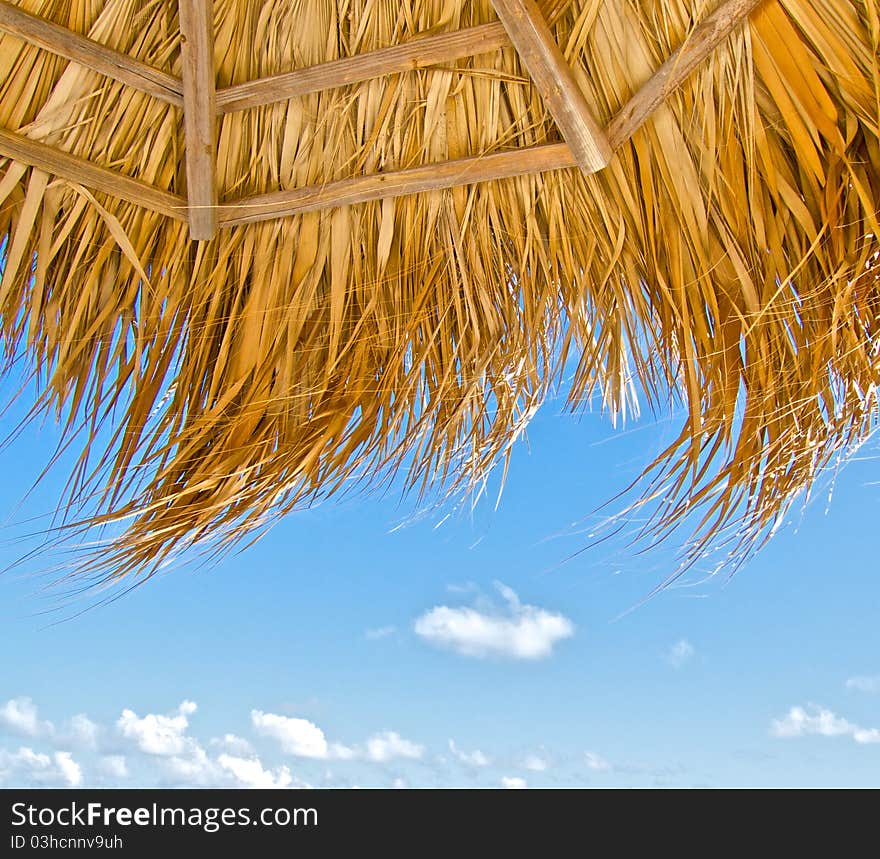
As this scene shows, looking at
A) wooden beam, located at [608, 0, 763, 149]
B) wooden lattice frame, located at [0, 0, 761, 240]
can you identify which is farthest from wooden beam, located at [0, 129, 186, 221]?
wooden beam, located at [608, 0, 763, 149]

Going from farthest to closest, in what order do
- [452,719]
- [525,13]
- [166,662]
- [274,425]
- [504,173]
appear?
[452,719], [166,662], [274,425], [504,173], [525,13]

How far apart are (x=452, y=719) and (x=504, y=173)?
150 inches

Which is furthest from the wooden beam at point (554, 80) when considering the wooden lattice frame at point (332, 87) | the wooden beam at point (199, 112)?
the wooden beam at point (199, 112)

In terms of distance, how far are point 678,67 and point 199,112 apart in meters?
0.93

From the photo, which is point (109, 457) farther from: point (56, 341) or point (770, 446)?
point (770, 446)

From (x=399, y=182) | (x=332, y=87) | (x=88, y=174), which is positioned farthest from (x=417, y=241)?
(x=88, y=174)

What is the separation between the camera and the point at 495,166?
1451mm

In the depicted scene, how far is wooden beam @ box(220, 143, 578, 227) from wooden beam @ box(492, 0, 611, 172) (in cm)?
5

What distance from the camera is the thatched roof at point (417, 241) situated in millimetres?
1300

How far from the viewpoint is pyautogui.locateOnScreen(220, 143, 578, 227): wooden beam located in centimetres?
143

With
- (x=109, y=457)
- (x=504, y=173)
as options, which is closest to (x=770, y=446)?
(x=504, y=173)

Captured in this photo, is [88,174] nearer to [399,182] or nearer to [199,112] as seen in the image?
[199,112]

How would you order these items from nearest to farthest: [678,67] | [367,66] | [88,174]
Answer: [678,67] → [367,66] → [88,174]
